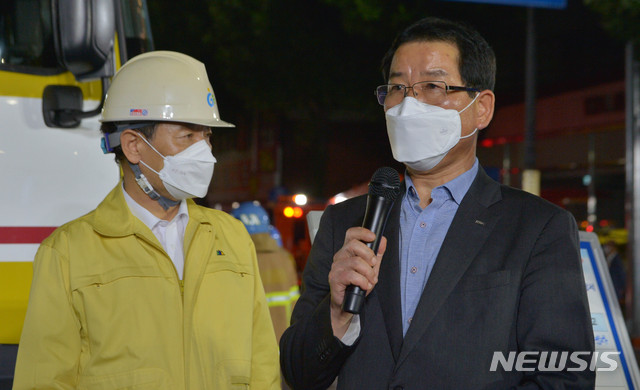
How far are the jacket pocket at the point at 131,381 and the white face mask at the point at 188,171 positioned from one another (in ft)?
2.57

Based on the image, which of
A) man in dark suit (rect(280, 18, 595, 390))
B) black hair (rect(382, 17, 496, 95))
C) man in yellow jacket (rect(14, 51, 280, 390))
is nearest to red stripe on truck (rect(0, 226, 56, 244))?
man in yellow jacket (rect(14, 51, 280, 390))

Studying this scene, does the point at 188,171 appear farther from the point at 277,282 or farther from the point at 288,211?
the point at 288,211

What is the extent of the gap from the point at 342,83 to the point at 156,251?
17305 millimetres

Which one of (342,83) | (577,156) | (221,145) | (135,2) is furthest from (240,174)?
(135,2)

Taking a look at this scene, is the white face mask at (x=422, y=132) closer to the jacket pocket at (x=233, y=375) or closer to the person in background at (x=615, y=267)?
the jacket pocket at (x=233, y=375)

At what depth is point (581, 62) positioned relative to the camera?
20.4 meters

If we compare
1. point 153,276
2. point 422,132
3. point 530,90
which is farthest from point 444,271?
point 530,90

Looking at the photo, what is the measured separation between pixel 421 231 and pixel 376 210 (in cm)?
30

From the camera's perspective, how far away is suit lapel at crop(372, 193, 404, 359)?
A: 89.0 inches

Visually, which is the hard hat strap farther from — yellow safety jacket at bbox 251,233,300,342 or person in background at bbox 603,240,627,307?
person in background at bbox 603,240,627,307

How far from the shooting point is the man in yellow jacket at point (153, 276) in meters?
2.58

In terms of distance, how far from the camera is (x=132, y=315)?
8.74ft

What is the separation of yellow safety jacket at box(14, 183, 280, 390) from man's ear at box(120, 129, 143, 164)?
0.18m

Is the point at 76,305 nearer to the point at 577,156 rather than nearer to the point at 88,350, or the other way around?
the point at 88,350
